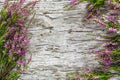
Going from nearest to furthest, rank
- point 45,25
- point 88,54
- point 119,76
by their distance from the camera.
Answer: point 119,76
point 88,54
point 45,25

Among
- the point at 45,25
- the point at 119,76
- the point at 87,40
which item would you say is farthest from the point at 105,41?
the point at 45,25

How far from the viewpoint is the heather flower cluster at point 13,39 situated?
13.3 ft

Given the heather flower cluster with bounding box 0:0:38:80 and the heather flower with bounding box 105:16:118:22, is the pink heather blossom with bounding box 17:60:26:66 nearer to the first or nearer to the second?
the heather flower cluster with bounding box 0:0:38:80

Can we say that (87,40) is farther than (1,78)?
Yes

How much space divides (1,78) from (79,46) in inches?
44.1

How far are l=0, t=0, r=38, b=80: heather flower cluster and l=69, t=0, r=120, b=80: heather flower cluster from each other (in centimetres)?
82

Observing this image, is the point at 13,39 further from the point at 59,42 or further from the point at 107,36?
the point at 107,36

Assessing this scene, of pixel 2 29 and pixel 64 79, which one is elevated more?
pixel 2 29

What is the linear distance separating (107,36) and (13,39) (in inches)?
48.5

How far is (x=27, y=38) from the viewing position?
4605 mm

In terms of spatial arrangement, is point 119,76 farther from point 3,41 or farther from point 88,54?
point 3,41

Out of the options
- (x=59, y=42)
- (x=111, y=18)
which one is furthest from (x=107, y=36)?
(x=59, y=42)

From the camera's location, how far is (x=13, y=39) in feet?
15.0

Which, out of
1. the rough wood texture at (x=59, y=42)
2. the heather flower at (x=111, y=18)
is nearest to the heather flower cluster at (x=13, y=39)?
the rough wood texture at (x=59, y=42)
